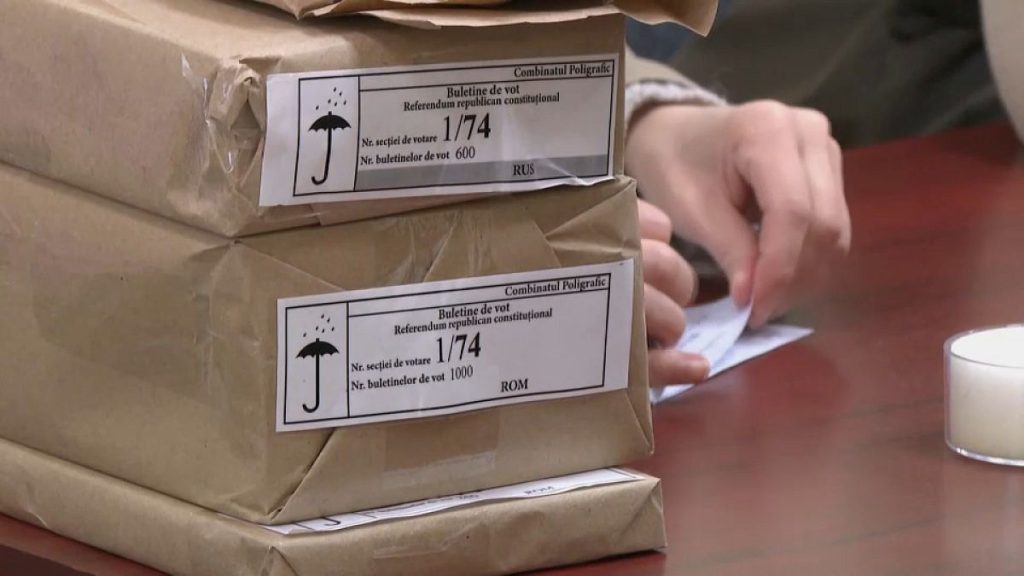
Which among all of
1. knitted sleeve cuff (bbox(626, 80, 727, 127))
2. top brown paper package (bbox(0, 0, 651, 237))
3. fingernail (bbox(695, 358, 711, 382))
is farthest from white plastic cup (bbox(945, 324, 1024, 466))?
knitted sleeve cuff (bbox(626, 80, 727, 127))

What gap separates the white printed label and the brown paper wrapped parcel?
0.02 metres

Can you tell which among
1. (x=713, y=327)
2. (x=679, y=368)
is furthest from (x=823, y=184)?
(x=679, y=368)

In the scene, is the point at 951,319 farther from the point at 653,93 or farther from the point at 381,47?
the point at 381,47

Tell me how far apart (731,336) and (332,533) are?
0.44 meters

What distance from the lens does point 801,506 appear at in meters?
0.74

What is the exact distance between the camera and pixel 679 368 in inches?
36.0

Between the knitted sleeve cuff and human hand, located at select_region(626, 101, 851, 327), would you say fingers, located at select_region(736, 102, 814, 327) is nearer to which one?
human hand, located at select_region(626, 101, 851, 327)

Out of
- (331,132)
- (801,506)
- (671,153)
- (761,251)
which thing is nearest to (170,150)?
(331,132)

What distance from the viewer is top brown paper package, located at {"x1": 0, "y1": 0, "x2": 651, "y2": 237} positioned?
23.5 inches

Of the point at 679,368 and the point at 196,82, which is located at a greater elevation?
the point at 196,82

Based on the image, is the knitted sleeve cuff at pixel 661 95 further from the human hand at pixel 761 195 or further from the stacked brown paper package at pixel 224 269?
the stacked brown paper package at pixel 224 269

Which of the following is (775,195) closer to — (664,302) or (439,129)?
(664,302)

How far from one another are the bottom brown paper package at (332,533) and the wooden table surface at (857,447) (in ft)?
0.04

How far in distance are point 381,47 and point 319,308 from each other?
107 millimetres
